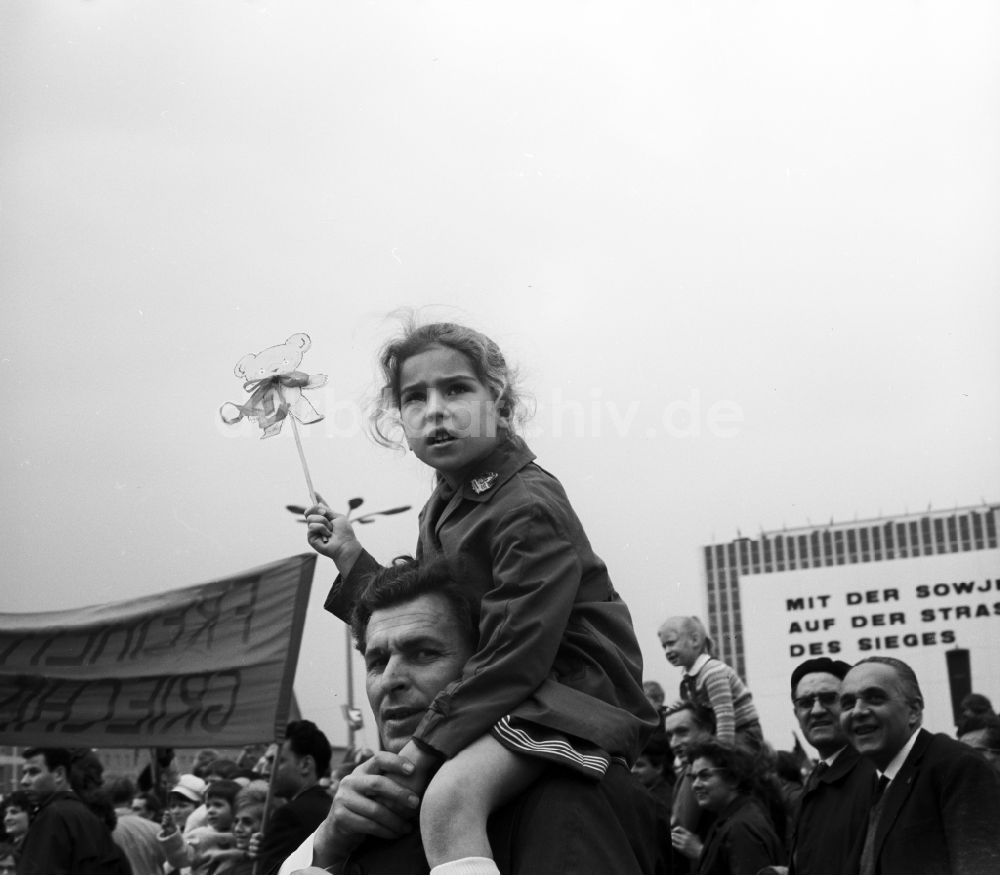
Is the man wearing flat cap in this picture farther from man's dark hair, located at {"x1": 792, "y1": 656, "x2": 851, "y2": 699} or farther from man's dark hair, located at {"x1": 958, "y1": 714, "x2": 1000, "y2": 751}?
man's dark hair, located at {"x1": 958, "y1": 714, "x2": 1000, "y2": 751}

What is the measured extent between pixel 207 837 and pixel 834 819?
375 centimetres

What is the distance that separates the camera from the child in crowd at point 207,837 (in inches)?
291

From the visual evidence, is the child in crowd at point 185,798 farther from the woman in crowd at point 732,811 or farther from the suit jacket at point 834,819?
the suit jacket at point 834,819

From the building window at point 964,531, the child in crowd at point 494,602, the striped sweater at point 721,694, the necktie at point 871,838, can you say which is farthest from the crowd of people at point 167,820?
the building window at point 964,531

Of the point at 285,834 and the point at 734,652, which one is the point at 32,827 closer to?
the point at 285,834

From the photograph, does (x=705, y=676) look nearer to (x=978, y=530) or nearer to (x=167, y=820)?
(x=167, y=820)

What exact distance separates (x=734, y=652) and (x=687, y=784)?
11.2 m

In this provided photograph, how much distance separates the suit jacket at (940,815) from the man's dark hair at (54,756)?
5.00m

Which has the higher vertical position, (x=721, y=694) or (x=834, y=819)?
(x=721, y=694)

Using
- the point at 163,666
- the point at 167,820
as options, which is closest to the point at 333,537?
the point at 163,666

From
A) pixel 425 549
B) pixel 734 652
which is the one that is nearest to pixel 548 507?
pixel 425 549

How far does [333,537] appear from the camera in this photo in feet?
10.7

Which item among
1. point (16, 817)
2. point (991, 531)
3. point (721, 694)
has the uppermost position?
point (991, 531)

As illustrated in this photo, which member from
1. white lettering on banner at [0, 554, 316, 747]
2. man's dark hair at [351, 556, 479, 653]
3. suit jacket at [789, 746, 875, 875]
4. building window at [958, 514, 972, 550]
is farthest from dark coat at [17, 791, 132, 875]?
building window at [958, 514, 972, 550]
